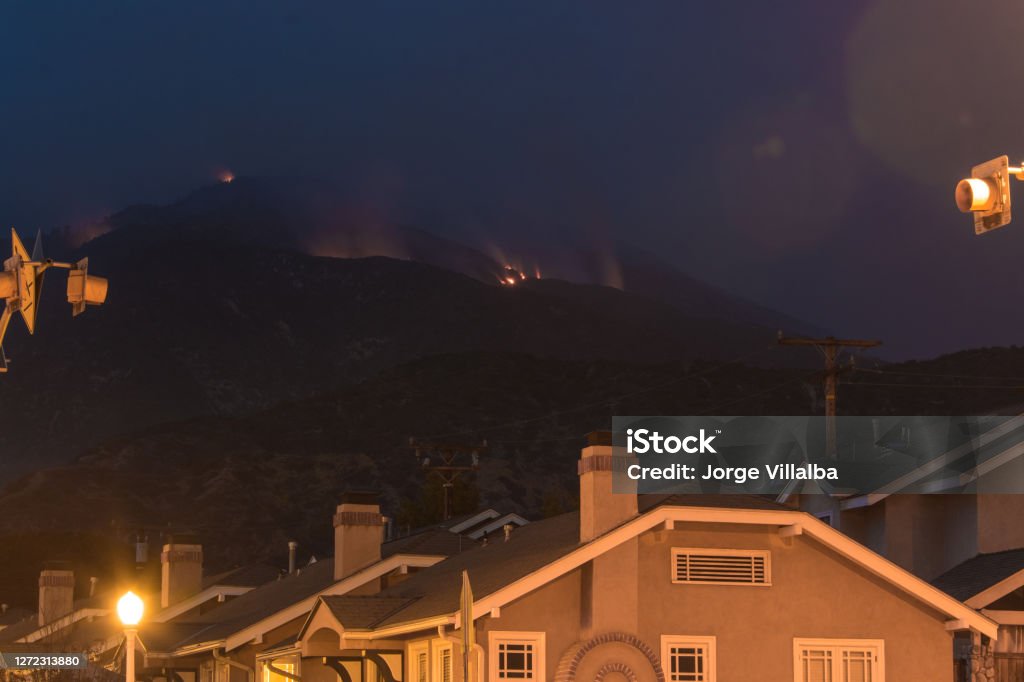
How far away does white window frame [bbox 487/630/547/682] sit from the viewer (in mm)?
26562

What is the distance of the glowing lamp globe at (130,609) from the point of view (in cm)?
2125

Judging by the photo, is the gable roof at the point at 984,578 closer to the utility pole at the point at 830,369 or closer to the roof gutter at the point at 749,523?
the roof gutter at the point at 749,523

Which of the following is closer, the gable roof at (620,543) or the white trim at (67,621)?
the gable roof at (620,543)

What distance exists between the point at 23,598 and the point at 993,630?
94077 mm

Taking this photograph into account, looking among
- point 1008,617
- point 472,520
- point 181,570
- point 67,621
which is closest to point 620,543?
point 1008,617

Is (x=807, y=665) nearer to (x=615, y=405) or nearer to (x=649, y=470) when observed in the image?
(x=649, y=470)

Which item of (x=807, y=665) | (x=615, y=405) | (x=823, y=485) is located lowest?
(x=807, y=665)

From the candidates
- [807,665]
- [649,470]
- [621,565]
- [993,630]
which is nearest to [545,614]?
[621,565]

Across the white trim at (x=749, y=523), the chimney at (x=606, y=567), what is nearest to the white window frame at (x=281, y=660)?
the white trim at (x=749, y=523)

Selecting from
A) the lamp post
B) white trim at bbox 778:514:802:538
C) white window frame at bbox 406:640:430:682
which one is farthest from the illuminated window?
the lamp post

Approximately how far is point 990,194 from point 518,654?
556 inches

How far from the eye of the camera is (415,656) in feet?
98.2

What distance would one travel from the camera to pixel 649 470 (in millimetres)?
60781

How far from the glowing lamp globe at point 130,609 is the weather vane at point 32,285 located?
5.10 metres
